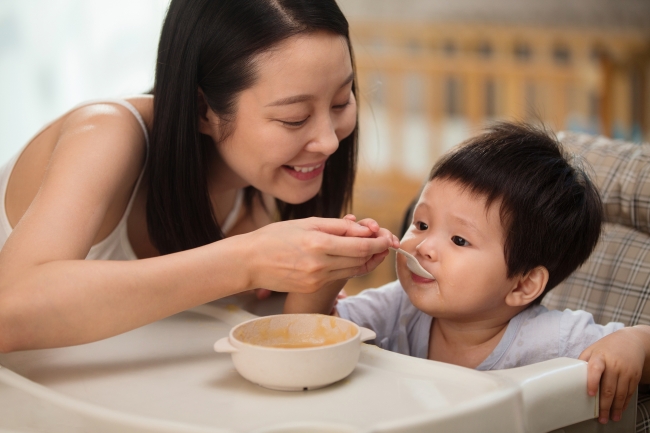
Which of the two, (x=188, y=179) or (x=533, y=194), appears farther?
(x=188, y=179)

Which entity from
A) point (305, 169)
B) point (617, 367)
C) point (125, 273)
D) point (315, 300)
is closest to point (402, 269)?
point (315, 300)

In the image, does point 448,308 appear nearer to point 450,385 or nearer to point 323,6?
point 450,385

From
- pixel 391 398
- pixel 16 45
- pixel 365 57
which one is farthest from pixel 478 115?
pixel 391 398

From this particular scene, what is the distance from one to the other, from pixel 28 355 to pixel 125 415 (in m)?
0.30

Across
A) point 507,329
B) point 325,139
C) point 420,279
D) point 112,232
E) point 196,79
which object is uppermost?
point 196,79

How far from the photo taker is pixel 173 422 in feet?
2.35

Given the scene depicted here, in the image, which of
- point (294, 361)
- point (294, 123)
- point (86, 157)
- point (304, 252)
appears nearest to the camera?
point (294, 361)

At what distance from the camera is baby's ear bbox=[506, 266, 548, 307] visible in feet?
3.82

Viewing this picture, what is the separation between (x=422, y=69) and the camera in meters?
3.26

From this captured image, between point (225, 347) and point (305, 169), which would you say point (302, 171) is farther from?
point (225, 347)

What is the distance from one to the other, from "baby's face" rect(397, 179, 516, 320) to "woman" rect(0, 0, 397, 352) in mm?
148

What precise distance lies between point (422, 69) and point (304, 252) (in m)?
2.53

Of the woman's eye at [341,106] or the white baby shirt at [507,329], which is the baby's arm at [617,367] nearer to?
the white baby shirt at [507,329]

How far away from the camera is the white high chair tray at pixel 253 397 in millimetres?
735
